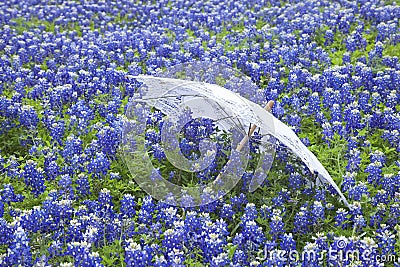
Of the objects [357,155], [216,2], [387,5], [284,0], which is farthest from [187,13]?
[357,155]

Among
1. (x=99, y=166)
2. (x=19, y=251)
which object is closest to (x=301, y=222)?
(x=99, y=166)

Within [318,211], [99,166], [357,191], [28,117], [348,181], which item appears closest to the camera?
[318,211]

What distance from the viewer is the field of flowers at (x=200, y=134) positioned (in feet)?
14.6

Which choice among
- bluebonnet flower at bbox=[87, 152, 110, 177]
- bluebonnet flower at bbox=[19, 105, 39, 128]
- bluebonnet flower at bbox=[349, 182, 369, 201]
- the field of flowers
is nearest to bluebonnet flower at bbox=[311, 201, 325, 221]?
the field of flowers

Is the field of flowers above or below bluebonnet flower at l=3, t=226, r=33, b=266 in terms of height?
below

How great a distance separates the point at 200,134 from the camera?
18.9 ft

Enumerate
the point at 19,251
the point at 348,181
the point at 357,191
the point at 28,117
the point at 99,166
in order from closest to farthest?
1. the point at 19,251
2. the point at 357,191
3. the point at 348,181
4. the point at 99,166
5. the point at 28,117

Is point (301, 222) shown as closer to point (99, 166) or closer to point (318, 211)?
point (318, 211)

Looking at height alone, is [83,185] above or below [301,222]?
below

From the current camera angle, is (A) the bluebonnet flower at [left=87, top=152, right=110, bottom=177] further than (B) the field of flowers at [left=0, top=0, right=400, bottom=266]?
Yes

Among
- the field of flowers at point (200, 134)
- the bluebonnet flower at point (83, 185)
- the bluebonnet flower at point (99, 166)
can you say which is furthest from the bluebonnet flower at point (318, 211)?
the bluebonnet flower at point (83, 185)

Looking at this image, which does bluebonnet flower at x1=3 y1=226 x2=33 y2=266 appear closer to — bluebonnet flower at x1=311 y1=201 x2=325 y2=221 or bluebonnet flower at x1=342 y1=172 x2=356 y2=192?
bluebonnet flower at x1=311 y1=201 x2=325 y2=221

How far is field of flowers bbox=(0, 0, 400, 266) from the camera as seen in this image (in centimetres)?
444

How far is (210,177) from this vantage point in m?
5.34
